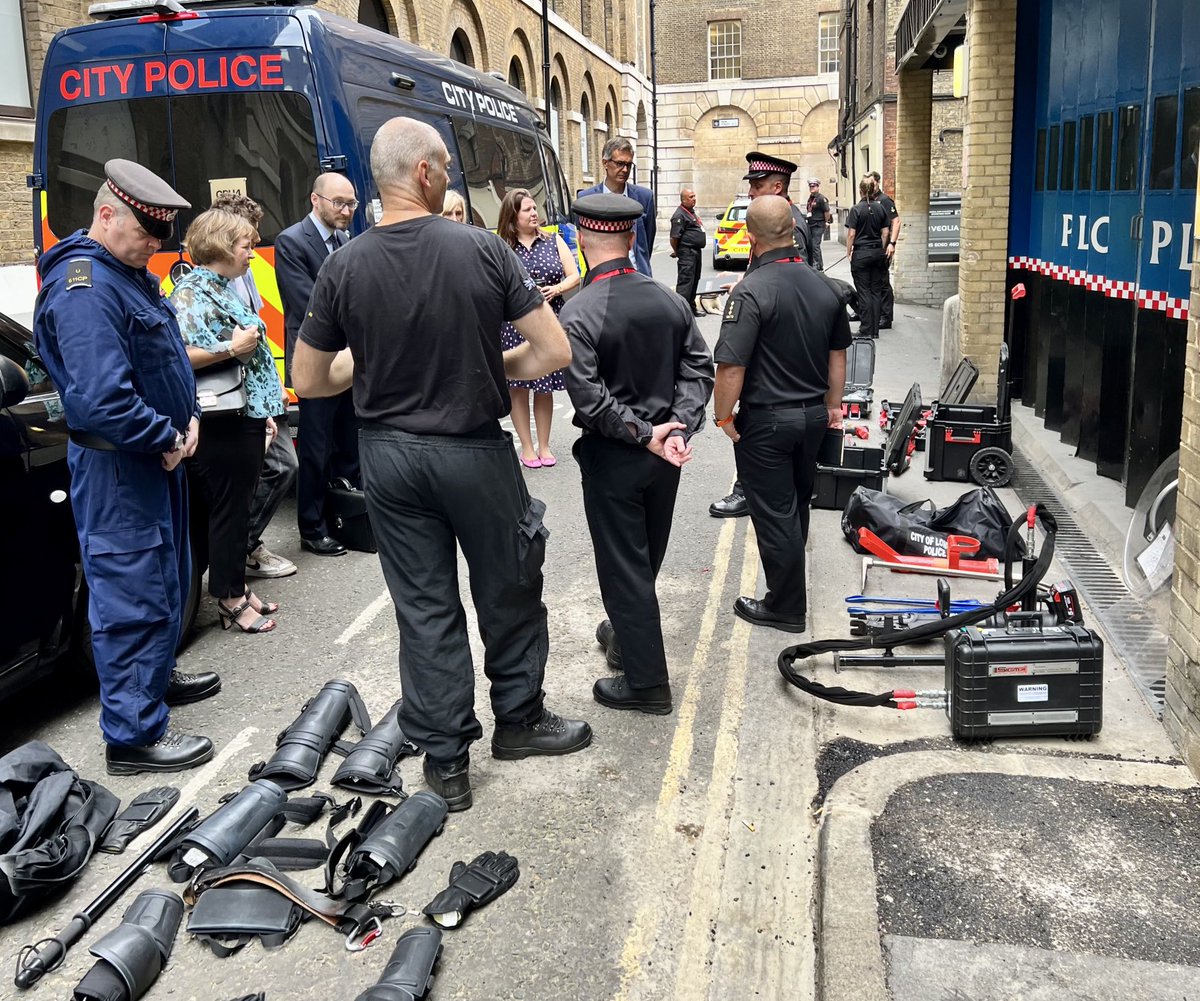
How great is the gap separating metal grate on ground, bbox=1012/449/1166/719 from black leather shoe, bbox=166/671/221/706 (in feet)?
12.3

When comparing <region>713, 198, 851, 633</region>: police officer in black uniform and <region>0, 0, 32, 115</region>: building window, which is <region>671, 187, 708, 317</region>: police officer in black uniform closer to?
<region>0, 0, 32, 115</region>: building window

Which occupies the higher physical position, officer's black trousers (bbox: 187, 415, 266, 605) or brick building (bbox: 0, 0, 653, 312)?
brick building (bbox: 0, 0, 653, 312)

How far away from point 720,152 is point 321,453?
2145 inches

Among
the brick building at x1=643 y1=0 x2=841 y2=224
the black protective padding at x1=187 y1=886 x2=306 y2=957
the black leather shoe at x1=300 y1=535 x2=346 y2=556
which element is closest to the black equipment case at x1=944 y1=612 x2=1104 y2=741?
the black protective padding at x1=187 y1=886 x2=306 y2=957

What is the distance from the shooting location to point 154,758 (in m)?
4.20

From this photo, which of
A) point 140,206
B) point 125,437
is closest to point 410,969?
point 125,437

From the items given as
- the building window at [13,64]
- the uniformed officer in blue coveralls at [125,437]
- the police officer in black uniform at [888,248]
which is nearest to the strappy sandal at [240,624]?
the uniformed officer in blue coveralls at [125,437]

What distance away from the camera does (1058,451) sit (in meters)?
8.56

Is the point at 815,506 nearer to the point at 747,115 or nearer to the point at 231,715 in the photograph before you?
the point at 231,715

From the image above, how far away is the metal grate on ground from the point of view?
4734mm

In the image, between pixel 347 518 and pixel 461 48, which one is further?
pixel 461 48

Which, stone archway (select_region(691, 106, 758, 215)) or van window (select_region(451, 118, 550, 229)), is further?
stone archway (select_region(691, 106, 758, 215))

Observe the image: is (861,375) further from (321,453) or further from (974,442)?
(321,453)

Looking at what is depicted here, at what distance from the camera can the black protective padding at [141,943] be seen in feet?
A: 9.72
